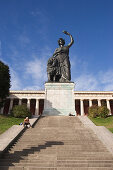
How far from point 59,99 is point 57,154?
1245cm

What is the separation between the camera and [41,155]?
679 cm

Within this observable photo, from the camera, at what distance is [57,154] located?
6.87 metres

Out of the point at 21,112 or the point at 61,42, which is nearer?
the point at 21,112

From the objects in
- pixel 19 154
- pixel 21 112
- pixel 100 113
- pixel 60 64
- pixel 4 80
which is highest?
pixel 60 64

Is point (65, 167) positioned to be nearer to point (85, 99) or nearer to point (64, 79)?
point (64, 79)

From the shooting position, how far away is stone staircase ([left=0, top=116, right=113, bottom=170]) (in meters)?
6.05

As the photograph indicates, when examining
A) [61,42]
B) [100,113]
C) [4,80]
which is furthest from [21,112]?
[61,42]

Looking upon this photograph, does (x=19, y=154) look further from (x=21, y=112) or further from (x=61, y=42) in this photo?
(x=61, y=42)

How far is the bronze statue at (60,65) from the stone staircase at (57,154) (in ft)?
44.0

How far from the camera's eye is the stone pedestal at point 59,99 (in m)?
18.5

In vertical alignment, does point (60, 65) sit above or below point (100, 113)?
above

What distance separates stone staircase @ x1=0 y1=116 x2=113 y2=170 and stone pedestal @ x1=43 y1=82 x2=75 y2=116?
9.27 m

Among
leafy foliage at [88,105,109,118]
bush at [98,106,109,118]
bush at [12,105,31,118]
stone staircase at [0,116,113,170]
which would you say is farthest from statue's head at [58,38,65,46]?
stone staircase at [0,116,113,170]

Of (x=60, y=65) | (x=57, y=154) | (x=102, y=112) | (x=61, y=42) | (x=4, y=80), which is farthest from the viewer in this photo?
(x=4, y=80)
